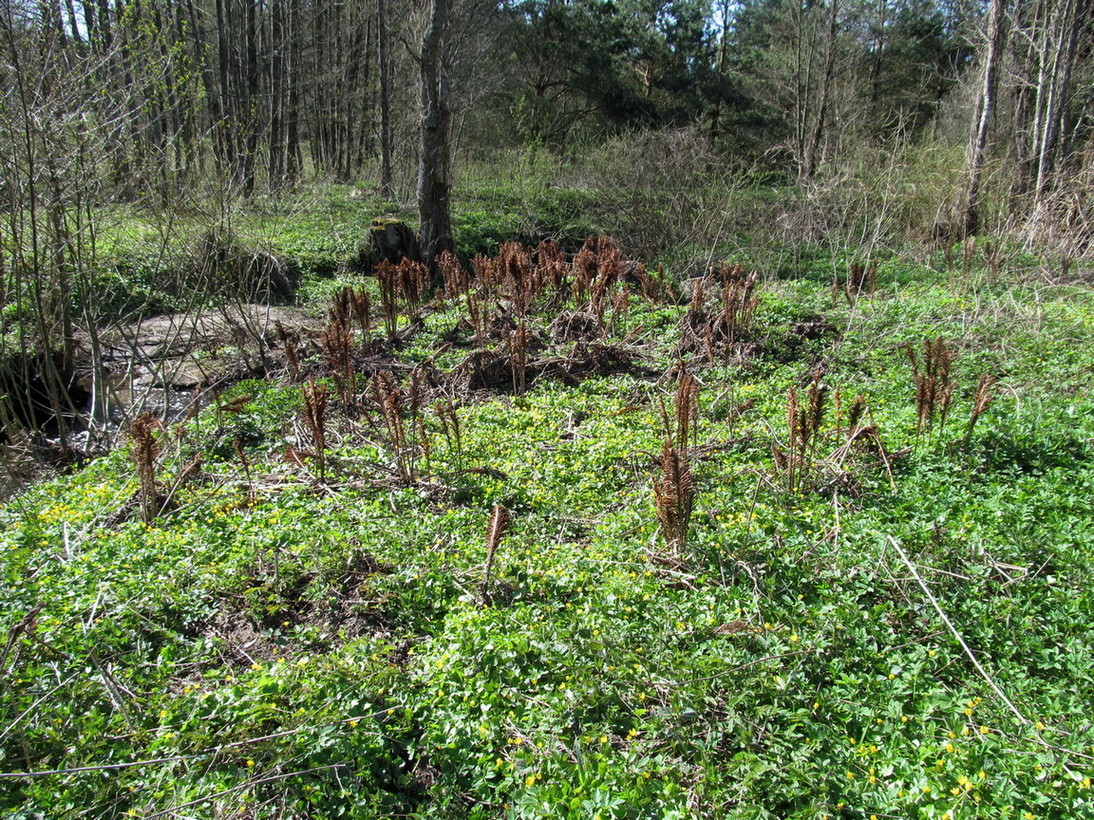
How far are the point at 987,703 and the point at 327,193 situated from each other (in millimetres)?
14669

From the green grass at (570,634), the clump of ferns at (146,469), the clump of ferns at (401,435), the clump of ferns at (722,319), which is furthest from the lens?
the clump of ferns at (722,319)

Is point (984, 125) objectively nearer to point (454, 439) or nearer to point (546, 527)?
point (454, 439)

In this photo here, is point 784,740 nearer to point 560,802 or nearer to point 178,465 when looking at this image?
point 560,802

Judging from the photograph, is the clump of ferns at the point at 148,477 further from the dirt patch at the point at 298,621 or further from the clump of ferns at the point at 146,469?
the dirt patch at the point at 298,621

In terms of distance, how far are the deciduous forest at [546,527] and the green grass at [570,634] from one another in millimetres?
17

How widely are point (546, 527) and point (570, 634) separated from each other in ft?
3.39

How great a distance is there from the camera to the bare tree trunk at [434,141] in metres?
9.44

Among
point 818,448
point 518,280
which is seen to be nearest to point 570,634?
point 818,448

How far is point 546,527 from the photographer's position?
12.7ft

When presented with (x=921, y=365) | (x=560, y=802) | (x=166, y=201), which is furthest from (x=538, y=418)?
(x=166, y=201)

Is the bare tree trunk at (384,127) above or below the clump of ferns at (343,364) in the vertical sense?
above

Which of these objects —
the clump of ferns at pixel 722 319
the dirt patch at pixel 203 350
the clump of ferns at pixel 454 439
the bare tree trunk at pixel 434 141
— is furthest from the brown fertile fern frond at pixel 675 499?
the bare tree trunk at pixel 434 141

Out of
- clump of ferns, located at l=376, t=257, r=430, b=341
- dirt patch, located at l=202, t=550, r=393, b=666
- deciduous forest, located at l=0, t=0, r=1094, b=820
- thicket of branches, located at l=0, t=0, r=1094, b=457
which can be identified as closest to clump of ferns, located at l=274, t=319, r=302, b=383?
deciduous forest, located at l=0, t=0, r=1094, b=820

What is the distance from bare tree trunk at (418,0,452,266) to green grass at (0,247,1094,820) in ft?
20.9
